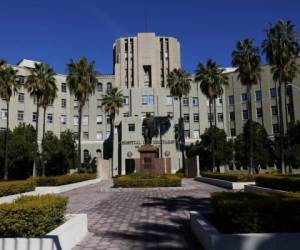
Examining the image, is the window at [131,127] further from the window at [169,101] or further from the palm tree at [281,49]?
the palm tree at [281,49]

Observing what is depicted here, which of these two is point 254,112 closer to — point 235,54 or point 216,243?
point 235,54

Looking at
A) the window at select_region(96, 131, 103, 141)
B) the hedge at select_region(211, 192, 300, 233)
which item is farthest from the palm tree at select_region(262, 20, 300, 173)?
the window at select_region(96, 131, 103, 141)

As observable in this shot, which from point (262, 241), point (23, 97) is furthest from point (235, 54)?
point (23, 97)

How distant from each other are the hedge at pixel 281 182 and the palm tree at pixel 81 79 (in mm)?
24981

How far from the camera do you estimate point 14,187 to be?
72.2 feet

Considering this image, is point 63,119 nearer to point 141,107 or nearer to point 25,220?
point 141,107

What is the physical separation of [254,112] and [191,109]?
12.5 metres

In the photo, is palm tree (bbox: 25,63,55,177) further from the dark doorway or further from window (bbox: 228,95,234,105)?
window (bbox: 228,95,234,105)

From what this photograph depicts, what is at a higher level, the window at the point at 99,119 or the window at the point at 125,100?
the window at the point at 125,100

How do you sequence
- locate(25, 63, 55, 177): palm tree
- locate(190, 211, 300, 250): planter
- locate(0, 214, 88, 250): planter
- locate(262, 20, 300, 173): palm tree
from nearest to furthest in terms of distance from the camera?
1. locate(190, 211, 300, 250): planter
2. locate(0, 214, 88, 250): planter
3. locate(262, 20, 300, 173): palm tree
4. locate(25, 63, 55, 177): palm tree

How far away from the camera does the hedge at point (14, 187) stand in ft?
68.1

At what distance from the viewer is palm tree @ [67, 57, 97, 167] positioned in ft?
143

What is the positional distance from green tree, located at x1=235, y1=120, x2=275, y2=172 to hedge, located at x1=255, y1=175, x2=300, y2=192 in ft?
109

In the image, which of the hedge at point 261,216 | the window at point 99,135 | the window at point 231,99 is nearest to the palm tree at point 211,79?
the window at point 231,99
